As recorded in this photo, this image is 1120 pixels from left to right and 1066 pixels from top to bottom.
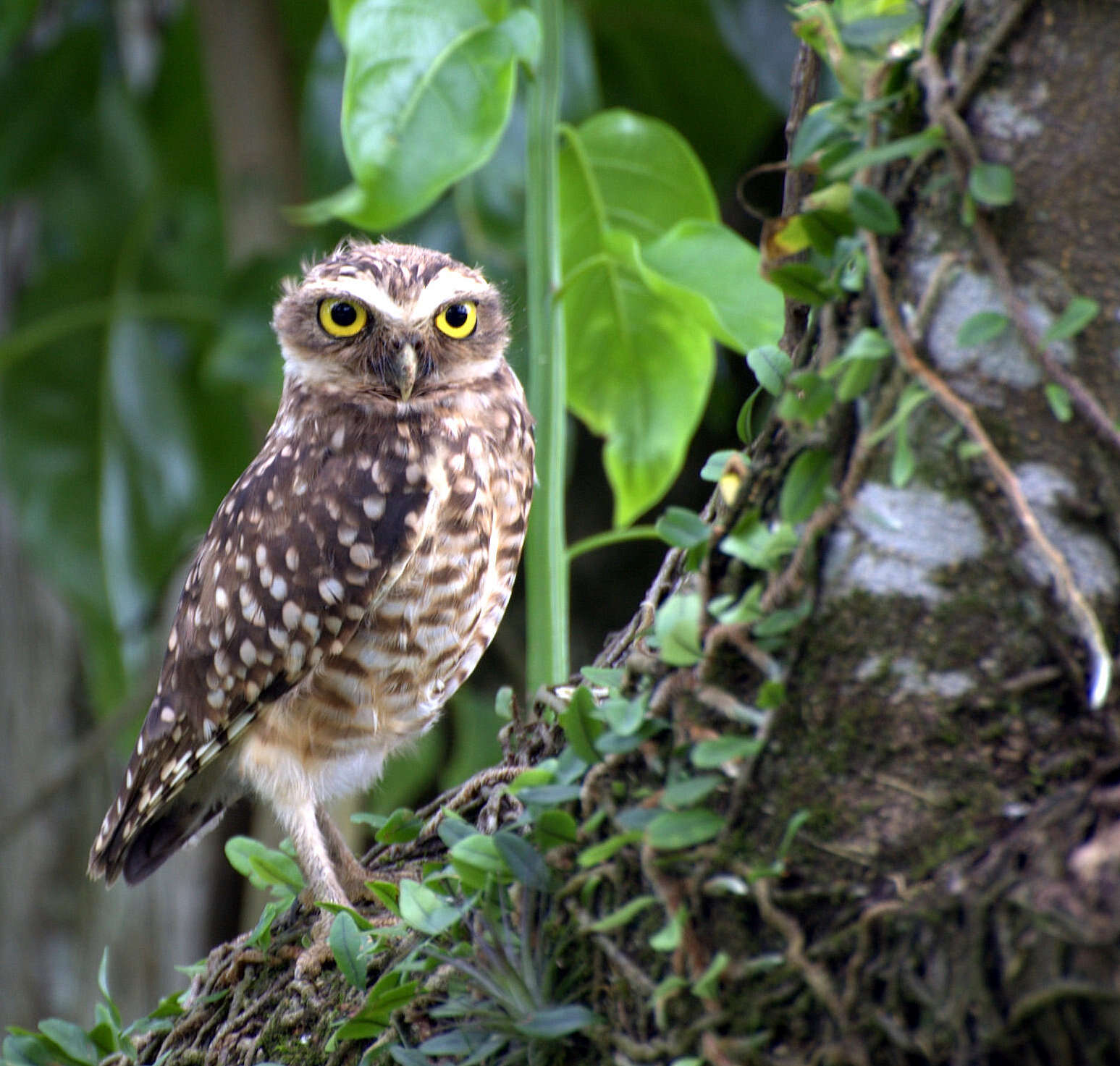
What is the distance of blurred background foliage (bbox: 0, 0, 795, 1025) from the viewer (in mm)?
3342

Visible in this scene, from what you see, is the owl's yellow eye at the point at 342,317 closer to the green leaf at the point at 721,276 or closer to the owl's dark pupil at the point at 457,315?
the owl's dark pupil at the point at 457,315

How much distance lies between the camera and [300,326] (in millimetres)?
2475

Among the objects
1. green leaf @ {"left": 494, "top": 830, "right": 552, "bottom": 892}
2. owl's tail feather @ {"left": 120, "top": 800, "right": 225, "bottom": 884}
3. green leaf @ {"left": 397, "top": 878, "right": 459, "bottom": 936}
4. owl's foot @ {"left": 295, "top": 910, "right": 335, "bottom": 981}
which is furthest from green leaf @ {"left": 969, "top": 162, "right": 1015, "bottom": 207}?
owl's tail feather @ {"left": 120, "top": 800, "right": 225, "bottom": 884}

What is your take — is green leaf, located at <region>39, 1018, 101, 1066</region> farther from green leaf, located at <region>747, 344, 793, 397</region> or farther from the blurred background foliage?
the blurred background foliage

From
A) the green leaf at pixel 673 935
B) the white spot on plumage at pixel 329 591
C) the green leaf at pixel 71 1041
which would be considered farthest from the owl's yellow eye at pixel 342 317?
the green leaf at pixel 673 935

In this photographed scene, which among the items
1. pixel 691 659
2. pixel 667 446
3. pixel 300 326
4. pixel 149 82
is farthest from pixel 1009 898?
pixel 149 82

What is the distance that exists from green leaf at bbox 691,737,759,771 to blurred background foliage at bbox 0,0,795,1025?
2.03 m

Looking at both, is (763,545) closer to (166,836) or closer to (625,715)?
(625,715)

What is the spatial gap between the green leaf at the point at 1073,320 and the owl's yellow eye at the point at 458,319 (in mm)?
1543

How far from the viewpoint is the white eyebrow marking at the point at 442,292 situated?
2.38 m

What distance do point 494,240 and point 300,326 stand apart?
2.40 feet

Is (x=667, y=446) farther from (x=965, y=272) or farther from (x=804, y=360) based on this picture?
(x=965, y=272)

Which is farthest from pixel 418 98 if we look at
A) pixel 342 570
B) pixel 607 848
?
pixel 607 848

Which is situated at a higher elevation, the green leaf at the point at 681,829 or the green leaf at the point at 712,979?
the green leaf at the point at 681,829
